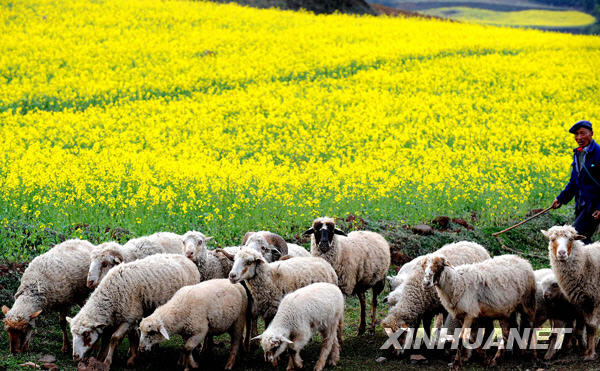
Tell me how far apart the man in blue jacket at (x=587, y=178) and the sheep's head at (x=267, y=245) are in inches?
184

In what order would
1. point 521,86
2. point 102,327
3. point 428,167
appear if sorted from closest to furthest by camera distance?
point 102,327
point 428,167
point 521,86

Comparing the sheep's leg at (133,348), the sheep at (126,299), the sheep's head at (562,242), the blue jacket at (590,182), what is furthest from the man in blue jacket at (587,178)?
the sheep's leg at (133,348)

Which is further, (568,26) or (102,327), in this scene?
(568,26)

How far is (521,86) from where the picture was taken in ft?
93.0

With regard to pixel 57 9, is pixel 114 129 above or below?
below

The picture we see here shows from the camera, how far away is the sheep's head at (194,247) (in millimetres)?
10102

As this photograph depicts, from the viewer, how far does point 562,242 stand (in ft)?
29.9

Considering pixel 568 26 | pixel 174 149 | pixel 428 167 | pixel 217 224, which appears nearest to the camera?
pixel 217 224

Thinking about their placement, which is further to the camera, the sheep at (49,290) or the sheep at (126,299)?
the sheep at (49,290)

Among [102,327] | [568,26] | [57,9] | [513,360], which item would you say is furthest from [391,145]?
[568,26]

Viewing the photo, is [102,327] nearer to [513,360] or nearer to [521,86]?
[513,360]

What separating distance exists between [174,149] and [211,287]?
10831 millimetres

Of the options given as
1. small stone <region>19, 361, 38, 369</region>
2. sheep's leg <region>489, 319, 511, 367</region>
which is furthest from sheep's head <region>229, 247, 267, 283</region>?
sheep's leg <region>489, 319, 511, 367</region>

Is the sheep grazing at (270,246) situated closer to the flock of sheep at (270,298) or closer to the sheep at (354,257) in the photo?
the sheep at (354,257)
